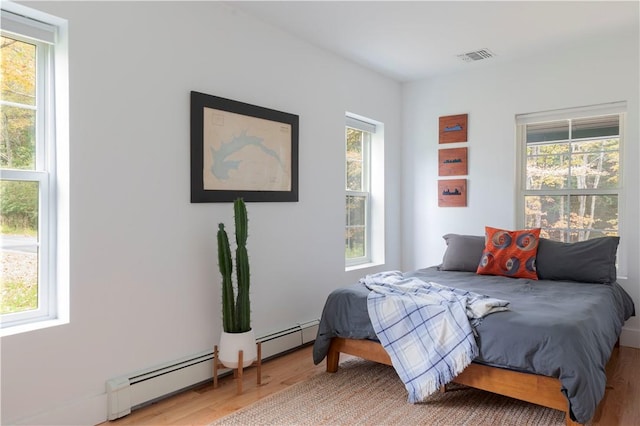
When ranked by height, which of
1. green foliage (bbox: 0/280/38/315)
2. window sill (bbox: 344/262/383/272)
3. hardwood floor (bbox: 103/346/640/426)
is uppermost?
green foliage (bbox: 0/280/38/315)

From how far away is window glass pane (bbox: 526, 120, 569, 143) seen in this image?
404 centimetres

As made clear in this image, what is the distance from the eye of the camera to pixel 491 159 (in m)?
4.32

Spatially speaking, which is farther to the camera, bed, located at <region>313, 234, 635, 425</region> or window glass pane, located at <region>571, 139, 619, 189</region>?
window glass pane, located at <region>571, 139, 619, 189</region>

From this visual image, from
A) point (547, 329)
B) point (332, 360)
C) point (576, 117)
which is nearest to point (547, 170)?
point (576, 117)

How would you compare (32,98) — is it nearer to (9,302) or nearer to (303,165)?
(9,302)

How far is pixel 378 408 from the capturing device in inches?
99.0

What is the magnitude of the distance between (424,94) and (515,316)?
2.91 m

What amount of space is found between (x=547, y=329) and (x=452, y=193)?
243cm

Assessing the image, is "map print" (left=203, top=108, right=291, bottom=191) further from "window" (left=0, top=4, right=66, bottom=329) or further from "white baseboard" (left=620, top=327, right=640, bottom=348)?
"white baseboard" (left=620, top=327, right=640, bottom=348)

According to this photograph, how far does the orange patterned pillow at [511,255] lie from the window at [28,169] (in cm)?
303

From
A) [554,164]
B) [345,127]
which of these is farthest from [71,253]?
[554,164]

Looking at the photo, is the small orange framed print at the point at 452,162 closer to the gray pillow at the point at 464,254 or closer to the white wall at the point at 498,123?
the white wall at the point at 498,123

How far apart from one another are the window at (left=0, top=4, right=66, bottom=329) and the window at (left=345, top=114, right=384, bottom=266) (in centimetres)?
261

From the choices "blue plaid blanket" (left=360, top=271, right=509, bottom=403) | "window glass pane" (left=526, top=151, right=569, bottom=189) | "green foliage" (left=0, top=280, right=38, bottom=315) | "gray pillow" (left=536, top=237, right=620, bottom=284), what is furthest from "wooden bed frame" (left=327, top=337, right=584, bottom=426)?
"window glass pane" (left=526, top=151, right=569, bottom=189)
